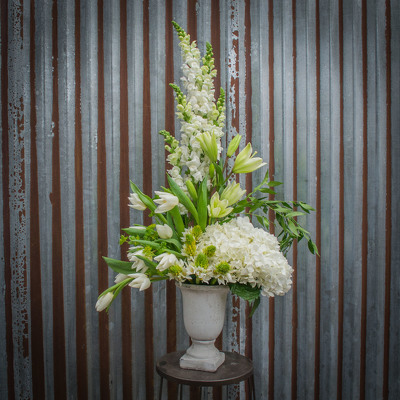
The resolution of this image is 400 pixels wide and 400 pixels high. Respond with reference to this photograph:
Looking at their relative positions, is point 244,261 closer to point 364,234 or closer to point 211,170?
point 211,170

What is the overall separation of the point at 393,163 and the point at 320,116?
0.40m

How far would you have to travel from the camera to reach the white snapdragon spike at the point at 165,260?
1164mm

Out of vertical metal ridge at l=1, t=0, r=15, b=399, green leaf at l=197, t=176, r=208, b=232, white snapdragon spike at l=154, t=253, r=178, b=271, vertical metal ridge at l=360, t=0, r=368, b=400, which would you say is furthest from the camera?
vertical metal ridge at l=360, t=0, r=368, b=400

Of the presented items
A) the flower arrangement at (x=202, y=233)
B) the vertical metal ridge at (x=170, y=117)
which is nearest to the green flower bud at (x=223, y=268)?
the flower arrangement at (x=202, y=233)

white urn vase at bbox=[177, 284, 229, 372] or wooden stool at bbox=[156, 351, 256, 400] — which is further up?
white urn vase at bbox=[177, 284, 229, 372]

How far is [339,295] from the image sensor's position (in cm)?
190

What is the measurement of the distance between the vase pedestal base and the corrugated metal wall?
0.50 m

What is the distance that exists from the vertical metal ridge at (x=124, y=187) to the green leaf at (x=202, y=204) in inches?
24.8

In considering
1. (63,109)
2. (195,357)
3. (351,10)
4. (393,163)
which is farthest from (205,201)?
(351,10)

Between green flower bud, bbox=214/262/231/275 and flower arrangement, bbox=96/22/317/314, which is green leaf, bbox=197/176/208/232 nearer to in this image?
flower arrangement, bbox=96/22/317/314

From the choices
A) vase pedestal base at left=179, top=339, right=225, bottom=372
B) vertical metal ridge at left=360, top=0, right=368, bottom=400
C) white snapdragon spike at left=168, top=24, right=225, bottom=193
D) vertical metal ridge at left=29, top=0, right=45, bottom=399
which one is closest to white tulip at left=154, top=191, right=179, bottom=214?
white snapdragon spike at left=168, top=24, right=225, bottom=193

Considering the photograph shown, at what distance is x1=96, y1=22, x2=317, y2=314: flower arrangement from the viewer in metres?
1.19

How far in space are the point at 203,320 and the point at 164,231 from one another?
30 centimetres

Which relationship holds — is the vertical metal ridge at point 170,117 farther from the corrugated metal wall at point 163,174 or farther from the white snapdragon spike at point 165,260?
the white snapdragon spike at point 165,260
